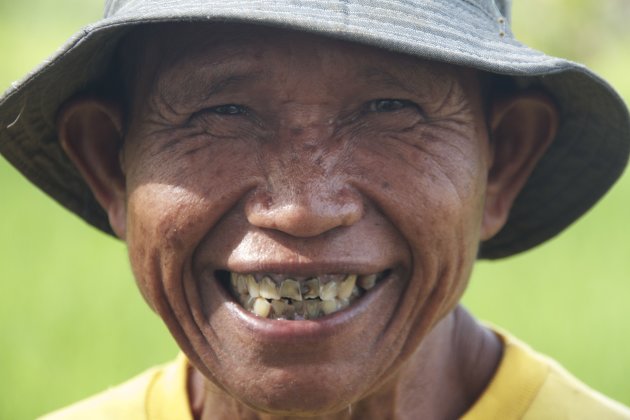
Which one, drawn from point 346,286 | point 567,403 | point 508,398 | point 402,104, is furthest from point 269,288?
point 567,403

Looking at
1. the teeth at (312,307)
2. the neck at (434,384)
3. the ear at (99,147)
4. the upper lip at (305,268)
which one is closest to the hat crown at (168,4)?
the ear at (99,147)

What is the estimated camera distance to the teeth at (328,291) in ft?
8.29

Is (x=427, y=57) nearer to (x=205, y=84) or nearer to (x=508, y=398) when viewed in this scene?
(x=205, y=84)

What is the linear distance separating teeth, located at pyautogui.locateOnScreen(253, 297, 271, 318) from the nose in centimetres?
19

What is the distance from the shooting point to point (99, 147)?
2955mm

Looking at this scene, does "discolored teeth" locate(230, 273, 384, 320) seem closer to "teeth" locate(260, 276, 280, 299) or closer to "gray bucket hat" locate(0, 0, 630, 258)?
"teeth" locate(260, 276, 280, 299)

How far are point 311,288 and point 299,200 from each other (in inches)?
8.8

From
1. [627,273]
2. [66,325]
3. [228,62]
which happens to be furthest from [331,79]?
[627,273]

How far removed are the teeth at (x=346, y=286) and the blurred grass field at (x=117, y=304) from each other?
4.36m

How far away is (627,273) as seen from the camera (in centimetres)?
1003

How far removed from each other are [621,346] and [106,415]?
5.51m

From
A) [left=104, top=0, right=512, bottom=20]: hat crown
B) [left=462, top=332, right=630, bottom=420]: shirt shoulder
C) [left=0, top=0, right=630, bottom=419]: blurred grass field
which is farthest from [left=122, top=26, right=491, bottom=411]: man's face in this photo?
[left=0, top=0, right=630, bottom=419]: blurred grass field

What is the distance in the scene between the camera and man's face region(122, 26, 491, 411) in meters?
2.47

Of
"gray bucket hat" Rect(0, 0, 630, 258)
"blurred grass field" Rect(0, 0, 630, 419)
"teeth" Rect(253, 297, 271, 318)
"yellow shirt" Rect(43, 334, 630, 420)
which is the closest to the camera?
"gray bucket hat" Rect(0, 0, 630, 258)
